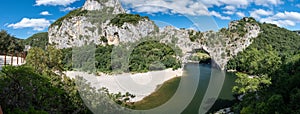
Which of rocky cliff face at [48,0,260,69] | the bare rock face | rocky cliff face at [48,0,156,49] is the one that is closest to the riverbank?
rocky cliff face at [48,0,260,69]

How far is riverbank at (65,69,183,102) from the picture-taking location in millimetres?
20948

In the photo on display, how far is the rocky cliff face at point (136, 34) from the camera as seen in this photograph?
41750 mm

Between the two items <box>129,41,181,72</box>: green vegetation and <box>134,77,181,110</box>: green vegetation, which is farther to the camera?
<box>129,41,181,72</box>: green vegetation

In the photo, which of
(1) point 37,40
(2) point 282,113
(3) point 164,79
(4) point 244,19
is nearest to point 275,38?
(4) point 244,19

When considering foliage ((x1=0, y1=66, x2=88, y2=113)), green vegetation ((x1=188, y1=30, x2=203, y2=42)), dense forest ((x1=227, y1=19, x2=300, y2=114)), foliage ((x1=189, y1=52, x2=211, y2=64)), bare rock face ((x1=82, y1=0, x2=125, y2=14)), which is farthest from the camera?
green vegetation ((x1=188, y1=30, x2=203, y2=42))

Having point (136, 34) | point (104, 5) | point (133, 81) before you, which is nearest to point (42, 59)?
point (133, 81)

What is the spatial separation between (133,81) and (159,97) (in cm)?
586

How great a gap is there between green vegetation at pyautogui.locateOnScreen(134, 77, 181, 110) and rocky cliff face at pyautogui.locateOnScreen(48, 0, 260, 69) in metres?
15.4

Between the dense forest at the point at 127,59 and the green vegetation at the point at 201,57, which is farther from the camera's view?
the green vegetation at the point at 201,57

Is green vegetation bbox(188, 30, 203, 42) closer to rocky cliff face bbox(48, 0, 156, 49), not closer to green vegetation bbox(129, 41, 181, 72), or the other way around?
rocky cliff face bbox(48, 0, 156, 49)

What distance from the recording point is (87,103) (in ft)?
21.1

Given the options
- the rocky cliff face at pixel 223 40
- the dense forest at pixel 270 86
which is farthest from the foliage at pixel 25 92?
the rocky cliff face at pixel 223 40

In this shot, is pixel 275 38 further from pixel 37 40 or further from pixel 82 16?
pixel 37 40

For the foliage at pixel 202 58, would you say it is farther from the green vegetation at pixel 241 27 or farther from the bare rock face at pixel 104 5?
the bare rock face at pixel 104 5
